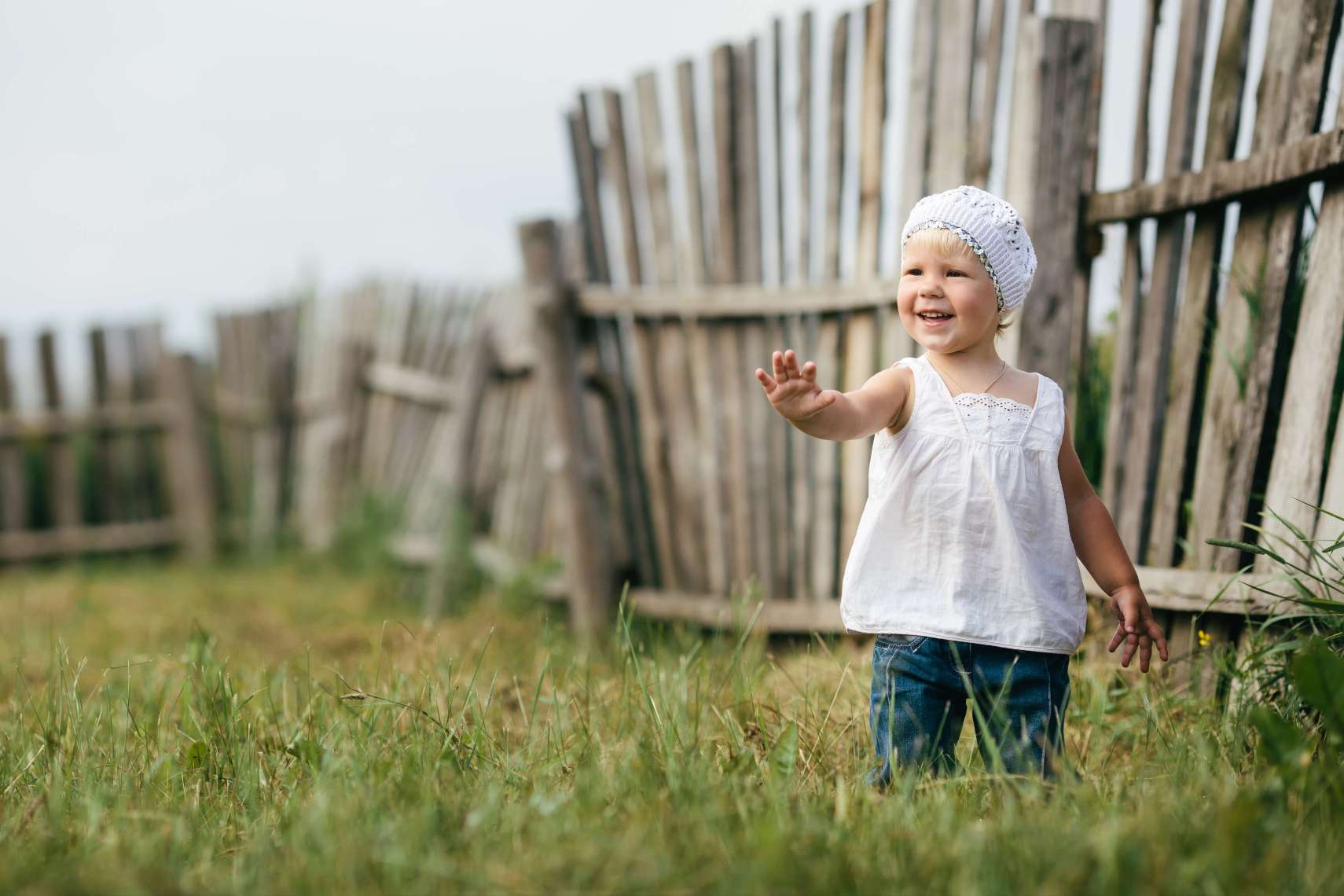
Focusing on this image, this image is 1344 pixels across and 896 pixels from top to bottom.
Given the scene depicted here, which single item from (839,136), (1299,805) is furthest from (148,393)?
(1299,805)

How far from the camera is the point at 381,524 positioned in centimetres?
746

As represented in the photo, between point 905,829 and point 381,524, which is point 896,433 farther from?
point 381,524

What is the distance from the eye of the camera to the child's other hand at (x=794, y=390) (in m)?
2.11

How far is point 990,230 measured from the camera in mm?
2262

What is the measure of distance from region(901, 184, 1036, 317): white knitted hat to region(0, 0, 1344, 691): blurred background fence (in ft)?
2.39

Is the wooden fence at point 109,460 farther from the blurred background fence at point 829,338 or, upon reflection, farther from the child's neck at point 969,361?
the child's neck at point 969,361

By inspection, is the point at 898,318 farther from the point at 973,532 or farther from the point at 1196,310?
the point at 973,532

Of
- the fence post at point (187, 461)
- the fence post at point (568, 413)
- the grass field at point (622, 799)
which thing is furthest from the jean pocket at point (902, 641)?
the fence post at point (187, 461)

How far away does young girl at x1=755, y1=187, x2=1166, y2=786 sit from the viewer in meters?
2.27

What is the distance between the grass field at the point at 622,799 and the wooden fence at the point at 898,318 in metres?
0.64

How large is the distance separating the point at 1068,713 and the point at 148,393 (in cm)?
844

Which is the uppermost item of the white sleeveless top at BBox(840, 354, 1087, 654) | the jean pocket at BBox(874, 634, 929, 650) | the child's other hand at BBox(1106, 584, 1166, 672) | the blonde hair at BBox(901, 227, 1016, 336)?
the blonde hair at BBox(901, 227, 1016, 336)

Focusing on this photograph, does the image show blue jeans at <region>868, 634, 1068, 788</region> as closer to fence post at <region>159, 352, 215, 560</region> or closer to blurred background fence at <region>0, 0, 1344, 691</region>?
blurred background fence at <region>0, 0, 1344, 691</region>

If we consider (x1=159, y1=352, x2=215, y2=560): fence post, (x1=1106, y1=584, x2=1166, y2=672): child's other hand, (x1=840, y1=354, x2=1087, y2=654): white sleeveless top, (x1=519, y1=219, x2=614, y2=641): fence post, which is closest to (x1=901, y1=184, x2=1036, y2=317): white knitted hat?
(x1=840, y1=354, x2=1087, y2=654): white sleeveless top
